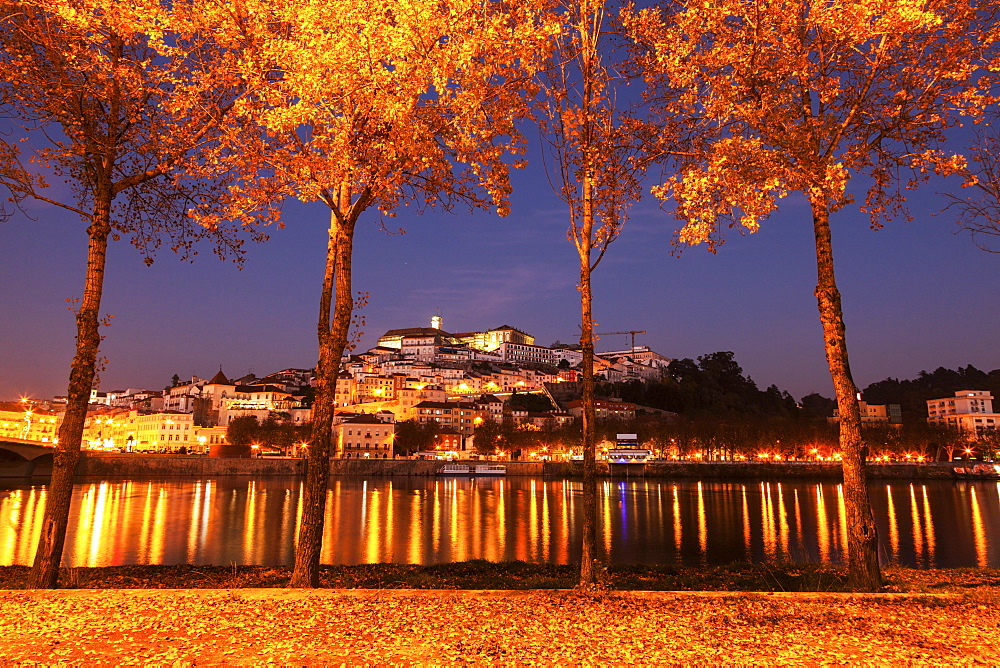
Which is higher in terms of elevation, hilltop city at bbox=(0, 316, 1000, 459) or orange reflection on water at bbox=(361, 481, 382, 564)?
hilltop city at bbox=(0, 316, 1000, 459)

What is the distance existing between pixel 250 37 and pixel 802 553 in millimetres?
25481

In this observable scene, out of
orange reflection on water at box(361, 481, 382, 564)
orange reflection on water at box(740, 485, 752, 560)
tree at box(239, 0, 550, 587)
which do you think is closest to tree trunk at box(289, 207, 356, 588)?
tree at box(239, 0, 550, 587)

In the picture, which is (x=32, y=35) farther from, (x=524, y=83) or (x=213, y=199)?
(x=524, y=83)

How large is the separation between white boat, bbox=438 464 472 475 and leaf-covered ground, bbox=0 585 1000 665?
85.1 m

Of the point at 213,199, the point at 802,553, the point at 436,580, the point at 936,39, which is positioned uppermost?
the point at 936,39

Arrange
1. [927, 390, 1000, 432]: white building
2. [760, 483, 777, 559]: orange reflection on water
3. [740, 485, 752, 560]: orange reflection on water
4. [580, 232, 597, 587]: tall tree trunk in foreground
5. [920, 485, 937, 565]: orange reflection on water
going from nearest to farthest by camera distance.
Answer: [580, 232, 597, 587]: tall tree trunk in foreground
[920, 485, 937, 565]: orange reflection on water
[760, 483, 777, 559]: orange reflection on water
[740, 485, 752, 560]: orange reflection on water
[927, 390, 1000, 432]: white building

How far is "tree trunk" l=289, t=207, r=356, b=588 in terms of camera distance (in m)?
8.83

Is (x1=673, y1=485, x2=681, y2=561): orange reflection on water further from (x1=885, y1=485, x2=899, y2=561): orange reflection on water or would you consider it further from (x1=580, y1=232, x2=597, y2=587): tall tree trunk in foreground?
(x1=580, y1=232, x2=597, y2=587): tall tree trunk in foreground

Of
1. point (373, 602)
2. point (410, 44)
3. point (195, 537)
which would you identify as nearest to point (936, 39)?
point (410, 44)

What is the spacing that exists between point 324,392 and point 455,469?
84540 mm

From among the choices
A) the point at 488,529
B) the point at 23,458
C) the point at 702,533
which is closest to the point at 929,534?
the point at 702,533

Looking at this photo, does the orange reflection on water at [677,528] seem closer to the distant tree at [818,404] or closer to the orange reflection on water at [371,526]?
the orange reflection on water at [371,526]

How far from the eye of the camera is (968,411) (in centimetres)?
12788

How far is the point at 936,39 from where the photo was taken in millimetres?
8906
